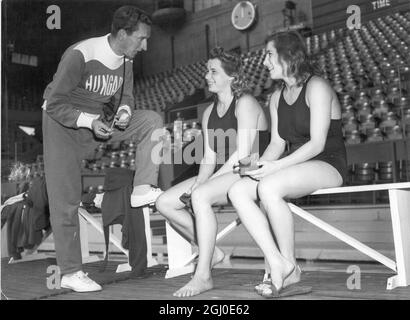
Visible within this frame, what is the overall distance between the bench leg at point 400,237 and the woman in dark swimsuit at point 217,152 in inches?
17.5

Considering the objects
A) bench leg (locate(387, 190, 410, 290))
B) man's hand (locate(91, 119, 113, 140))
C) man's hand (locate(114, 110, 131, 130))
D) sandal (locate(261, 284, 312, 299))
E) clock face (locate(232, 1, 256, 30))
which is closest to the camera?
sandal (locate(261, 284, 312, 299))

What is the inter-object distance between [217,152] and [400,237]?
648 mm

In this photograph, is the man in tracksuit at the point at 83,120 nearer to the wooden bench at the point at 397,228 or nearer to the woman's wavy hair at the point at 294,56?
the woman's wavy hair at the point at 294,56

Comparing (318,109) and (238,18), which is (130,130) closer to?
(318,109)

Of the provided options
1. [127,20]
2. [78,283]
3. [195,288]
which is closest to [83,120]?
[127,20]

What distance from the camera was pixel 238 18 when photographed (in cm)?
918

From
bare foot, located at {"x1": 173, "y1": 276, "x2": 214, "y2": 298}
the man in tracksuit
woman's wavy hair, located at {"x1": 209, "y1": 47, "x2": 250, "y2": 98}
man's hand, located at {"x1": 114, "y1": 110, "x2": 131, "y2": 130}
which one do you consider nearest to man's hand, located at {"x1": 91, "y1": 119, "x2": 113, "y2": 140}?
the man in tracksuit

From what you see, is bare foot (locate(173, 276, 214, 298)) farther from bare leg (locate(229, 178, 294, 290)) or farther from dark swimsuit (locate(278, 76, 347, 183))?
dark swimsuit (locate(278, 76, 347, 183))

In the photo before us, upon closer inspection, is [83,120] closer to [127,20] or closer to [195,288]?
[127,20]

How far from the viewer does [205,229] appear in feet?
4.19

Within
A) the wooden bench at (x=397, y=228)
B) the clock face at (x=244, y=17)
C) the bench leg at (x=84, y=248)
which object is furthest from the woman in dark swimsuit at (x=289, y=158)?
the clock face at (x=244, y=17)

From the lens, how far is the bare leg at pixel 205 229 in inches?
48.2

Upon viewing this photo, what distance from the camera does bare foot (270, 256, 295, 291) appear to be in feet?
3.61
